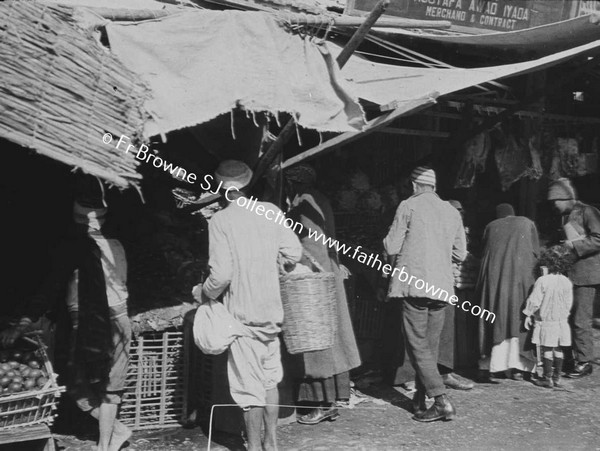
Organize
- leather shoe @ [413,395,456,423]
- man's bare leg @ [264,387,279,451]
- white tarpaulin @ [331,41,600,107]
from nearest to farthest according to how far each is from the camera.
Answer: man's bare leg @ [264,387,279,451] < white tarpaulin @ [331,41,600,107] < leather shoe @ [413,395,456,423]

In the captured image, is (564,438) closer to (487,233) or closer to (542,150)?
(487,233)

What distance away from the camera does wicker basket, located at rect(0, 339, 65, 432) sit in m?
4.87

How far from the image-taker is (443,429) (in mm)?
6445

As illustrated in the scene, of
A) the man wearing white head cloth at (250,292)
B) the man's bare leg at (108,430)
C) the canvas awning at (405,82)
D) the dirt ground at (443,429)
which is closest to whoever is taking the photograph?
the man wearing white head cloth at (250,292)

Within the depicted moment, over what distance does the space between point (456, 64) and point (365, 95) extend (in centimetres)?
265

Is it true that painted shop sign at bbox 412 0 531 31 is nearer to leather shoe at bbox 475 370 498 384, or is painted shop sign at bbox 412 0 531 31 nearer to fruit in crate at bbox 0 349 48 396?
leather shoe at bbox 475 370 498 384

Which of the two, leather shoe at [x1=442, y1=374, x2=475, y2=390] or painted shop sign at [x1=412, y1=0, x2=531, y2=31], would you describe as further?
painted shop sign at [x1=412, y1=0, x2=531, y2=31]

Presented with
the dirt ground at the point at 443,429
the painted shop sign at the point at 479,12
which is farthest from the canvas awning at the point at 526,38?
the dirt ground at the point at 443,429

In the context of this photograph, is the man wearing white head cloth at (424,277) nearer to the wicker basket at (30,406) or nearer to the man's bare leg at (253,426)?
the man's bare leg at (253,426)

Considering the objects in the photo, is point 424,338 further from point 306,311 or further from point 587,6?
point 587,6

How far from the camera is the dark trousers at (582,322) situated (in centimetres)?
787

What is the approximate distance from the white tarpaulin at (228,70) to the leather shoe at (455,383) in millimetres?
3164

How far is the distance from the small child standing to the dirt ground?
0.86ft

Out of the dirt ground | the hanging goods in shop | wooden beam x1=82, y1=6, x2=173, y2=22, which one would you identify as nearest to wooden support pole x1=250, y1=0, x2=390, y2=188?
the hanging goods in shop
